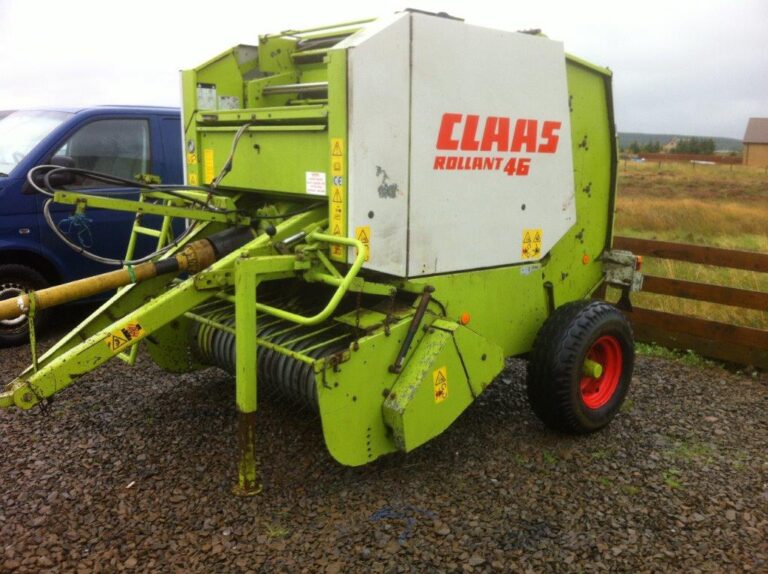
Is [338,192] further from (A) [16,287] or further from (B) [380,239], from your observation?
(A) [16,287]

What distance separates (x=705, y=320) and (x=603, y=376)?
1886 millimetres

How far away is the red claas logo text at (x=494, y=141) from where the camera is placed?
356 centimetres

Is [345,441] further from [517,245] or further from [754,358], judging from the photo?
[754,358]

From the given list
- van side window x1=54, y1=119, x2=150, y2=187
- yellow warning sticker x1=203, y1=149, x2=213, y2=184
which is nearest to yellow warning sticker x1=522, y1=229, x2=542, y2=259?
yellow warning sticker x1=203, y1=149, x2=213, y2=184

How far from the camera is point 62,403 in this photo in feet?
15.0

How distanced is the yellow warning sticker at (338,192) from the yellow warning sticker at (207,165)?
138 centimetres

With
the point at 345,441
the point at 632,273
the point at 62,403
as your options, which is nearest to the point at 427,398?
the point at 345,441

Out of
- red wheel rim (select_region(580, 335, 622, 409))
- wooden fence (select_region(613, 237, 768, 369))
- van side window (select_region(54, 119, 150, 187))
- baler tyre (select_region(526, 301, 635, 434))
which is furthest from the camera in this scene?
A: van side window (select_region(54, 119, 150, 187))

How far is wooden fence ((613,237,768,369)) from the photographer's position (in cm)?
551

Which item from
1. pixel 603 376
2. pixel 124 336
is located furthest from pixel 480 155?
pixel 124 336

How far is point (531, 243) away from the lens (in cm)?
412

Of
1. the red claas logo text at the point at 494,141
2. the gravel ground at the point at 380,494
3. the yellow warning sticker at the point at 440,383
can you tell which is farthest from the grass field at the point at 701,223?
the yellow warning sticker at the point at 440,383

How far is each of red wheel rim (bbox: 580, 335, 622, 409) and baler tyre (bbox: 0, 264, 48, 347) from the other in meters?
4.29

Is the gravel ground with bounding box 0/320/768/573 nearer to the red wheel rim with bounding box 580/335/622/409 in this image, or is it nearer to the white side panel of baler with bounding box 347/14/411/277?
the red wheel rim with bounding box 580/335/622/409
